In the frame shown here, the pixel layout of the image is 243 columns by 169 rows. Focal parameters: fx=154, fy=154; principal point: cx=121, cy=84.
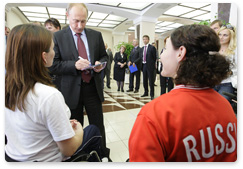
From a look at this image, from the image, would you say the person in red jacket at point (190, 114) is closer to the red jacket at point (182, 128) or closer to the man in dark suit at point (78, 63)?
the red jacket at point (182, 128)

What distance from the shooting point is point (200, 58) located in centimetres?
64

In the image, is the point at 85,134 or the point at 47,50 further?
the point at 85,134

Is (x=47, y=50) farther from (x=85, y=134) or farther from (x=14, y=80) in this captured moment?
(x=85, y=134)

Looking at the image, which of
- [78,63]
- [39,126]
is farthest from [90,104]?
[39,126]

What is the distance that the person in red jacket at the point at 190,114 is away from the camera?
598mm

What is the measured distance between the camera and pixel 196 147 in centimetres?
63

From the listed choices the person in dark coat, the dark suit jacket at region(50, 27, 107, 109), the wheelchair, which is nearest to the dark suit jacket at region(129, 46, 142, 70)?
the person in dark coat

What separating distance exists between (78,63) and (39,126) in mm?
685

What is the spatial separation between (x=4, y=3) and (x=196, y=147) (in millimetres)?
1545

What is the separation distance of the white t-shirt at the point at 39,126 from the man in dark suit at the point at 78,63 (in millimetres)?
603

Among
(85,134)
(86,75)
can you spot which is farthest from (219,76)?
(86,75)

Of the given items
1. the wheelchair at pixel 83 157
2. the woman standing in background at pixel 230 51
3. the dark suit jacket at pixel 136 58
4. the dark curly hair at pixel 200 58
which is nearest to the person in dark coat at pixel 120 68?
the dark suit jacket at pixel 136 58

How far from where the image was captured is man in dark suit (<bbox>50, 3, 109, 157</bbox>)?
52.5 inches

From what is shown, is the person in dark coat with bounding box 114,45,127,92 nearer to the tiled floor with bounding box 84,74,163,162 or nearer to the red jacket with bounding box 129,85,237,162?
the tiled floor with bounding box 84,74,163,162
